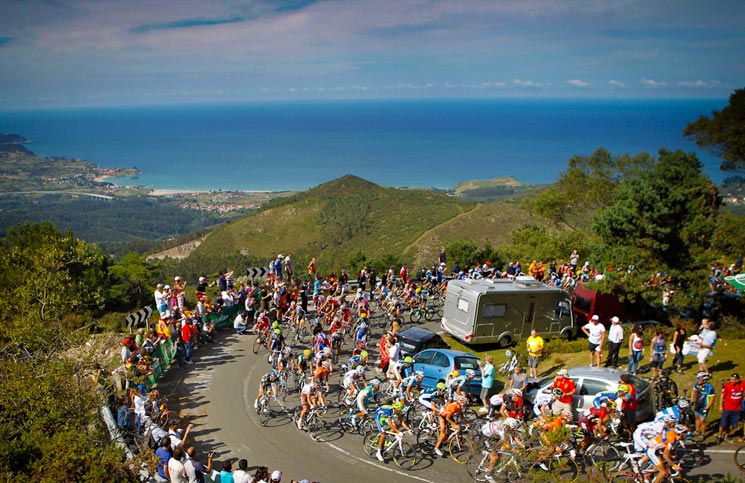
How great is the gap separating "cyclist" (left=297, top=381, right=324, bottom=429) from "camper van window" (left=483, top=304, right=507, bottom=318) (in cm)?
730

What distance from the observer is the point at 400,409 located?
1179 centimetres

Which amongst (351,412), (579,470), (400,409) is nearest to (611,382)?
(579,470)

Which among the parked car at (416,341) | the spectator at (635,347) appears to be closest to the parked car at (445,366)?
the parked car at (416,341)

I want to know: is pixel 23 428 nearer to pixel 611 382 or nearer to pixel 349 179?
pixel 611 382

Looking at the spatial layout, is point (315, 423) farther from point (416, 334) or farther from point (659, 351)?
point (659, 351)

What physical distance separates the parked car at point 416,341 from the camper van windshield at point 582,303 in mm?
6420

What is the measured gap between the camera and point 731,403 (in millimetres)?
11500

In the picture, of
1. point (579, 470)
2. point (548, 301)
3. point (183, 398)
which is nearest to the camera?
point (579, 470)

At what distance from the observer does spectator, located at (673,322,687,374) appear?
48.1 feet

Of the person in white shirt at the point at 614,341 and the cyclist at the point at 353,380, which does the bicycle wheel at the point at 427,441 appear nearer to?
the cyclist at the point at 353,380

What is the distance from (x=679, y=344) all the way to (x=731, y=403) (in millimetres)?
3469

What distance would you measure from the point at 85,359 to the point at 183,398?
378 centimetres

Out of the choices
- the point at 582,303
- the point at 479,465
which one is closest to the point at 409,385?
the point at 479,465

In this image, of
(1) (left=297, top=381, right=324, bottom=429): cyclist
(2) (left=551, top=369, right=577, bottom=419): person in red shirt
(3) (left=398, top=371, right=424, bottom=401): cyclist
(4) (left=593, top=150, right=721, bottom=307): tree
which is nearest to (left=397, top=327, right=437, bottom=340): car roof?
(3) (left=398, top=371, right=424, bottom=401): cyclist
